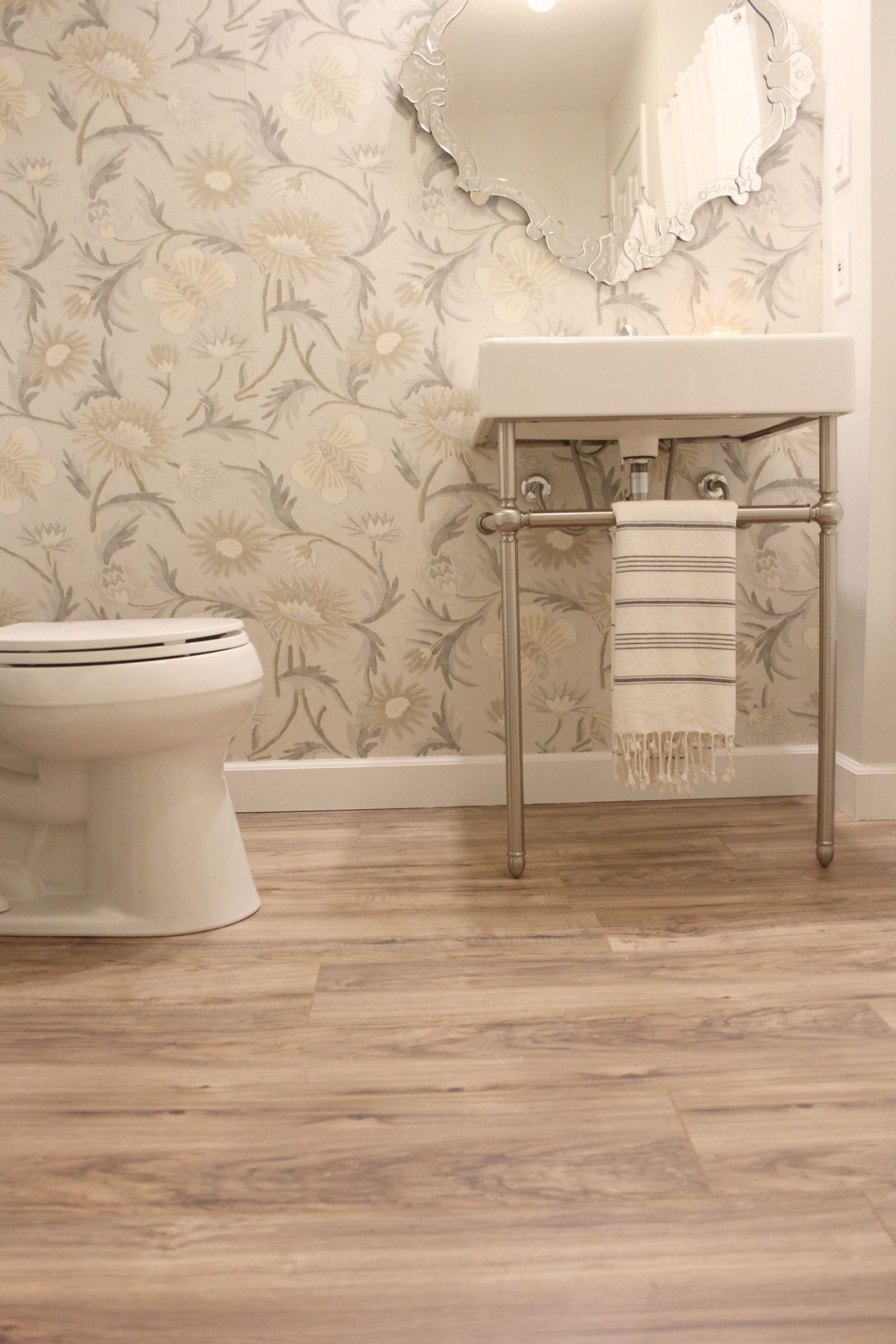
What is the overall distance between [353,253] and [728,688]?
3.51 ft

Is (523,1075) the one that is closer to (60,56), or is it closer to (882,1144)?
(882,1144)

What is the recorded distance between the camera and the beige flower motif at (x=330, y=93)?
1854mm

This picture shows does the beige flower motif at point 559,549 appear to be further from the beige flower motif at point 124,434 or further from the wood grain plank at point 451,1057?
the wood grain plank at point 451,1057

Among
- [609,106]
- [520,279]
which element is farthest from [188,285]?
[609,106]

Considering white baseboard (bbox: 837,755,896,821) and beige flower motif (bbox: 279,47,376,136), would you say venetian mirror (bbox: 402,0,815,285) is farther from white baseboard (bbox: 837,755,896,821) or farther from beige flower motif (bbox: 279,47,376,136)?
white baseboard (bbox: 837,755,896,821)

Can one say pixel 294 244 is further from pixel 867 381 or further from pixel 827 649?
pixel 827 649

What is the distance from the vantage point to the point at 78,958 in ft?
4.45

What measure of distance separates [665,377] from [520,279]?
0.57 meters

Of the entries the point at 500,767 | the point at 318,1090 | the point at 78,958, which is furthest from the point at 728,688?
the point at 78,958

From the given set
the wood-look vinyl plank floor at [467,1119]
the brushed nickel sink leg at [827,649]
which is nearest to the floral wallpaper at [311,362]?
the brushed nickel sink leg at [827,649]

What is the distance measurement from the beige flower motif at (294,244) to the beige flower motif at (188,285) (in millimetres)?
73

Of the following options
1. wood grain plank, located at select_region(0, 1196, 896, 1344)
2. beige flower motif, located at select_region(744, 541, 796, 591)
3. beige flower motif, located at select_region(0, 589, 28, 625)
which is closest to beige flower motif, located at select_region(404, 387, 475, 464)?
beige flower motif, located at select_region(744, 541, 796, 591)

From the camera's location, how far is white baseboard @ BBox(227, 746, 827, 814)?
2020 millimetres

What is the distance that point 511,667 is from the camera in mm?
1581
